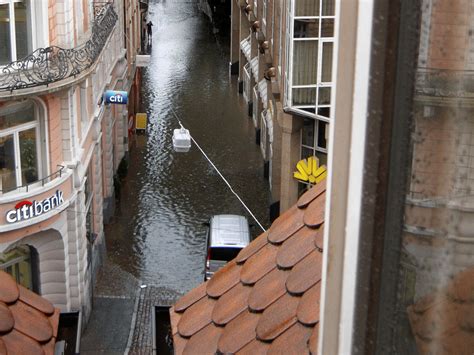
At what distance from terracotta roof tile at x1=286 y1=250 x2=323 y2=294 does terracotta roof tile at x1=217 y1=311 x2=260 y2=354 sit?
0.89 feet

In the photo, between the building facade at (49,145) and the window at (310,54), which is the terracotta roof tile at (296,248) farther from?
the window at (310,54)

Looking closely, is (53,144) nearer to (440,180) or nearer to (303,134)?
(303,134)

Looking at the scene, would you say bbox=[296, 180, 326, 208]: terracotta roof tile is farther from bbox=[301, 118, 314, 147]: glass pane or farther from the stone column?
the stone column

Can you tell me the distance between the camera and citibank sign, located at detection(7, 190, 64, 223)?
2033cm

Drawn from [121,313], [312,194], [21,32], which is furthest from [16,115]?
[312,194]

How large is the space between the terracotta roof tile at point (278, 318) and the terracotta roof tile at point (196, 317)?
0.65 meters

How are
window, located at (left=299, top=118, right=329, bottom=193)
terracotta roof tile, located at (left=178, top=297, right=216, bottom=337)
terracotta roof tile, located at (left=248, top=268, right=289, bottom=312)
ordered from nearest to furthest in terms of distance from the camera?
terracotta roof tile, located at (left=248, top=268, right=289, bottom=312) → terracotta roof tile, located at (left=178, top=297, right=216, bottom=337) → window, located at (left=299, top=118, right=329, bottom=193)

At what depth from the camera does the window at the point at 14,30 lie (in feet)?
64.4

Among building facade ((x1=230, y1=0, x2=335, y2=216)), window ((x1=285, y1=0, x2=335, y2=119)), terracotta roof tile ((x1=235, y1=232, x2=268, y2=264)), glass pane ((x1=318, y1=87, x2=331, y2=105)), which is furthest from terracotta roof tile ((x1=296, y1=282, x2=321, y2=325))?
glass pane ((x1=318, y1=87, x2=331, y2=105))

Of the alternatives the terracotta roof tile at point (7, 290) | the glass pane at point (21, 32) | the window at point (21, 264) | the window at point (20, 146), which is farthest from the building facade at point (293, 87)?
the terracotta roof tile at point (7, 290)

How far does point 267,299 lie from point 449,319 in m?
3.20

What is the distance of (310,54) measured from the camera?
81.7 feet

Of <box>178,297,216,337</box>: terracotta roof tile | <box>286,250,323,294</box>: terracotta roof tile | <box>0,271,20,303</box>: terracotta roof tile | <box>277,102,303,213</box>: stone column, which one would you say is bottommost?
<box>277,102,303,213</box>: stone column

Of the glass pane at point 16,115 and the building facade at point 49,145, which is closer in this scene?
the building facade at point 49,145
